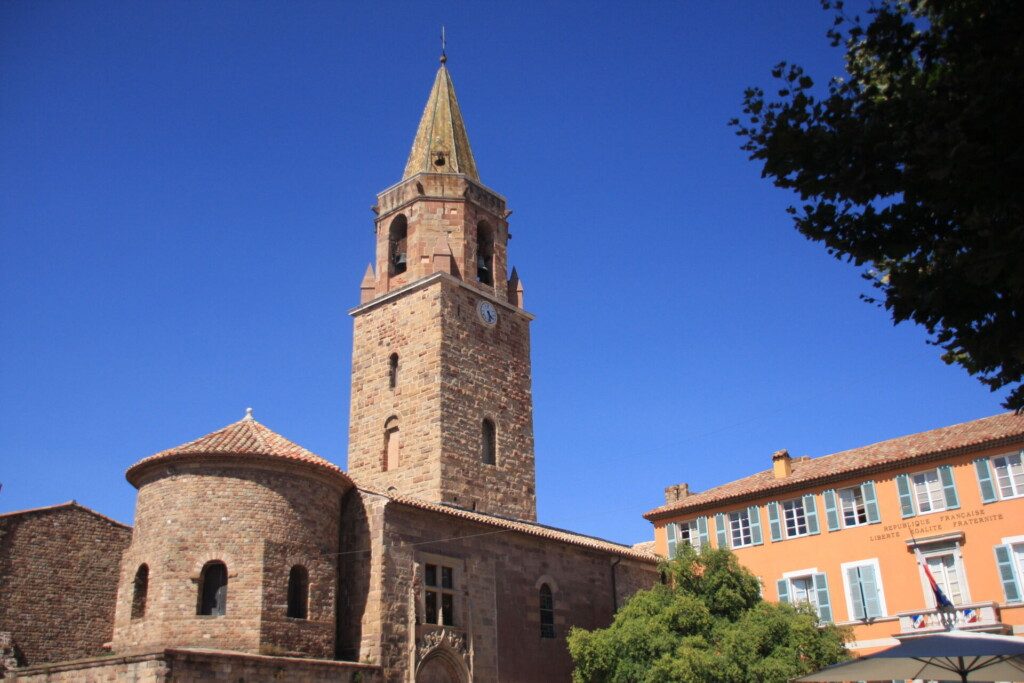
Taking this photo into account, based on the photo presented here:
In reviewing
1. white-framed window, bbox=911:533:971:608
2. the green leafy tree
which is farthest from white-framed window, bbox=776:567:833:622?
the green leafy tree

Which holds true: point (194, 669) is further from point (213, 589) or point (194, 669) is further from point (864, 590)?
point (864, 590)

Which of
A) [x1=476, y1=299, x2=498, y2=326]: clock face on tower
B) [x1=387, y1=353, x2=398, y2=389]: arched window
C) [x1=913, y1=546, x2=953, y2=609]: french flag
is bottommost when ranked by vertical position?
[x1=913, y1=546, x2=953, y2=609]: french flag

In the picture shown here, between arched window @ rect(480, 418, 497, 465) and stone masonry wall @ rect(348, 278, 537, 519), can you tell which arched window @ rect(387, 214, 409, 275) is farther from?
arched window @ rect(480, 418, 497, 465)

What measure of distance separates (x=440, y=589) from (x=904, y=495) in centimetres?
1237

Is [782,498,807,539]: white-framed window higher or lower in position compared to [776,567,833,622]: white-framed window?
higher

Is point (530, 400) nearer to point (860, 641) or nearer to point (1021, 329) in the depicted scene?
point (860, 641)

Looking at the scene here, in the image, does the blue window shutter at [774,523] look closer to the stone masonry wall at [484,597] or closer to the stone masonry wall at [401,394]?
the stone masonry wall at [484,597]

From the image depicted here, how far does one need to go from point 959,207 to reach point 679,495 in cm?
2297

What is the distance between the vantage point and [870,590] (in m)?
23.7

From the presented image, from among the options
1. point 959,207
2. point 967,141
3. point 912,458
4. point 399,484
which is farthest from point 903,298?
point 399,484

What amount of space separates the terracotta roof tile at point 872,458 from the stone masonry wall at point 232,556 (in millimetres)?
12338

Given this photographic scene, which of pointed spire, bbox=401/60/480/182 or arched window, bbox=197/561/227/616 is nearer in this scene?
arched window, bbox=197/561/227/616

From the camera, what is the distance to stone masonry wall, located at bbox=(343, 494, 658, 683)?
20.2m

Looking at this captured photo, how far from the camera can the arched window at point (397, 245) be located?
3069 cm
